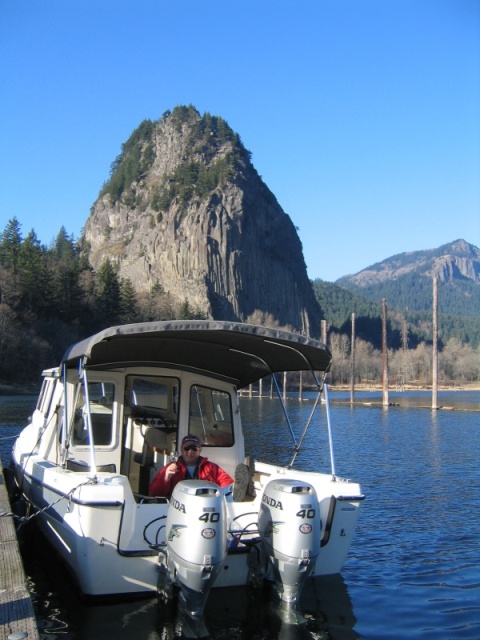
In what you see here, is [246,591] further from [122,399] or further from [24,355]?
[24,355]

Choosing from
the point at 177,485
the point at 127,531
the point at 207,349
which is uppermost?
the point at 207,349

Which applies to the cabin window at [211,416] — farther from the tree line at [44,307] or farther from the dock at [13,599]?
the tree line at [44,307]

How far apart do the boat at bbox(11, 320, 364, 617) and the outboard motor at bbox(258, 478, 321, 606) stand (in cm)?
1

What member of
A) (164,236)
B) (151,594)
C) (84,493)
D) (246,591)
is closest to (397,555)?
(246,591)

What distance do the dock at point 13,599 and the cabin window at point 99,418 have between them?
2.70m

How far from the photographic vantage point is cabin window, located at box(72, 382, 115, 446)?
462 inches

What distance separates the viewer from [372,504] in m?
17.0

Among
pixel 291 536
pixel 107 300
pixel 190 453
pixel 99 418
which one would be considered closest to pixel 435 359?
pixel 99 418

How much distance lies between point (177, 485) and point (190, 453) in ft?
5.36

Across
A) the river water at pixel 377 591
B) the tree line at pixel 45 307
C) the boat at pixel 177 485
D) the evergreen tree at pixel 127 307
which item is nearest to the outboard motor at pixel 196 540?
the boat at pixel 177 485

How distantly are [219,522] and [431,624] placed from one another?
348 centimetres

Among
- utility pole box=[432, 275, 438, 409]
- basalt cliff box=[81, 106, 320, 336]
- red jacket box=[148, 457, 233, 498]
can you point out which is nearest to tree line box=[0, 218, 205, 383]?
utility pole box=[432, 275, 438, 409]

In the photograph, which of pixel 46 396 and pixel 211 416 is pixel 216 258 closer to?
pixel 46 396

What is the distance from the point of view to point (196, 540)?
764cm
